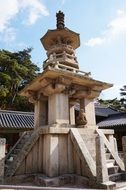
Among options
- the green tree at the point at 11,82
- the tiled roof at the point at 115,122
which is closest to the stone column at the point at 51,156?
the tiled roof at the point at 115,122

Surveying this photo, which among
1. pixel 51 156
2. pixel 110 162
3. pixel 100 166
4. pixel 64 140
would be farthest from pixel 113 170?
pixel 51 156

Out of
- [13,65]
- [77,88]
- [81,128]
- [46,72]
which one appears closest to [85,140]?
[81,128]

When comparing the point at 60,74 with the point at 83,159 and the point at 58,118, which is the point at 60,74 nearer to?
the point at 58,118

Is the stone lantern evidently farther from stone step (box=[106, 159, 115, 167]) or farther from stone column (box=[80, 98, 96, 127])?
stone step (box=[106, 159, 115, 167])

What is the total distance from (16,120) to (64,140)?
11.5 m

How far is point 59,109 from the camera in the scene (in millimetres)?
8398

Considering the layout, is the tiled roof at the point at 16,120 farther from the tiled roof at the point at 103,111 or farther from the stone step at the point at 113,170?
the tiled roof at the point at 103,111

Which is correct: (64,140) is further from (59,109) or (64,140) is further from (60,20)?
(60,20)

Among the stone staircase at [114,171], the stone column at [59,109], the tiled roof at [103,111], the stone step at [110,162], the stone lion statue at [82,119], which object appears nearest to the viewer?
the stone staircase at [114,171]

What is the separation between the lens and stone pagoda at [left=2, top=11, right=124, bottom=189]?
666 cm

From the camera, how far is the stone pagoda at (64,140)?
6664mm

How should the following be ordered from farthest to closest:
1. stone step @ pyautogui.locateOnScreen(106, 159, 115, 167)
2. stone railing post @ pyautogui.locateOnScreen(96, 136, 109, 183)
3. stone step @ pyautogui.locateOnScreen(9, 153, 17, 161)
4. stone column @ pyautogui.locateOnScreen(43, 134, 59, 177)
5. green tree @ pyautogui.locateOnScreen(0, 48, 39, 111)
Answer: green tree @ pyautogui.locateOnScreen(0, 48, 39, 111)
stone step @ pyautogui.locateOnScreen(9, 153, 17, 161)
stone step @ pyautogui.locateOnScreen(106, 159, 115, 167)
stone column @ pyautogui.locateOnScreen(43, 134, 59, 177)
stone railing post @ pyautogui.locateOnScreen(96, 136, 109, 183)

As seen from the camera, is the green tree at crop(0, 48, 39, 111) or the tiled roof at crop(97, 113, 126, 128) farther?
the green tree at crop(0, 48, 39, 111)

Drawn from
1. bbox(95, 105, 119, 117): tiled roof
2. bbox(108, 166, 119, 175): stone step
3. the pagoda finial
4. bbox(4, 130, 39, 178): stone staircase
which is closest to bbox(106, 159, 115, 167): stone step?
bbox(108, 166, 119, 175): stone step
